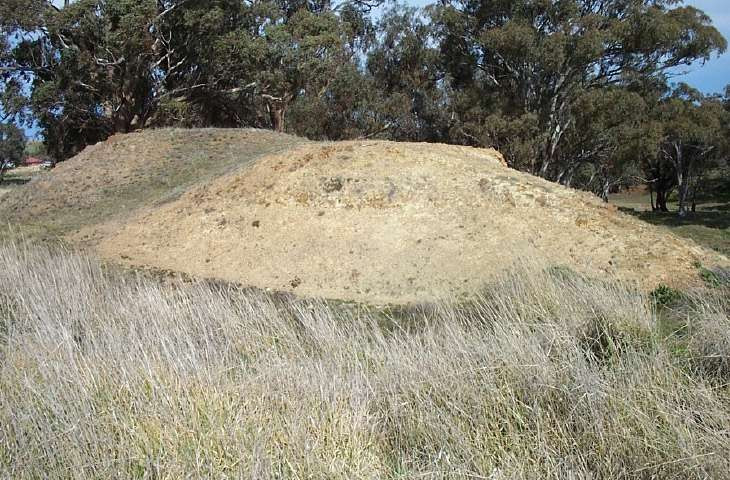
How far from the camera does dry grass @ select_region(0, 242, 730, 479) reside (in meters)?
3.53

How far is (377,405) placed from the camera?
14.1 feet

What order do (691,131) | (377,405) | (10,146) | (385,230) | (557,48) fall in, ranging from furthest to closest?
(10,146), (691,131), (557,48), (385,230), (377,405)

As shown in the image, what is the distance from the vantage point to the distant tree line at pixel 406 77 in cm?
2439

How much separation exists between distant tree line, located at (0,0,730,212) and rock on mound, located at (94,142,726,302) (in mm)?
13057

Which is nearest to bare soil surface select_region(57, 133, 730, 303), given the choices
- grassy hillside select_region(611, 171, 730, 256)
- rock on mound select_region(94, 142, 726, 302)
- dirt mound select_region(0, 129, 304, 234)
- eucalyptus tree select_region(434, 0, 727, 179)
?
rock on mound select_region(94, 142, 726, 302)

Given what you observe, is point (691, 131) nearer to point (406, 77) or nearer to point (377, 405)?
point (406, 77)

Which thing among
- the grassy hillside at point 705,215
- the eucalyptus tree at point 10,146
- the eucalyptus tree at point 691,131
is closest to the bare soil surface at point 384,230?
the grassy hillside at point 705,215

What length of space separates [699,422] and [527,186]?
8.83 m

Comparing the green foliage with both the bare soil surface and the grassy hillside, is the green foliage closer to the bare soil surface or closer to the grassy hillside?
the bare soil surface

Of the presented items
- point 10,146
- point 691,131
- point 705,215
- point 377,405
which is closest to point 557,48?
point 691,131

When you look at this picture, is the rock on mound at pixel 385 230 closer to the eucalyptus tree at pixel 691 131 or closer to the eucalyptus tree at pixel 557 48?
the eucalyptus tree at pixel 557 48

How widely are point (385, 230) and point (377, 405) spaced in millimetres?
7482

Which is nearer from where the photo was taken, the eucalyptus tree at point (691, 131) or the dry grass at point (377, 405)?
the dry grass at point (377, 405)

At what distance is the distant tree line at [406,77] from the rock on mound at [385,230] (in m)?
13.1
